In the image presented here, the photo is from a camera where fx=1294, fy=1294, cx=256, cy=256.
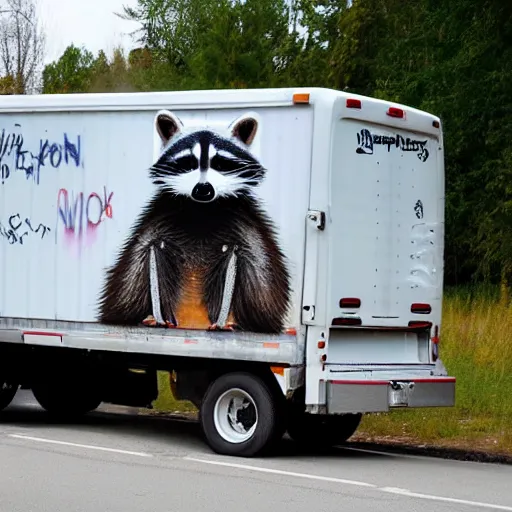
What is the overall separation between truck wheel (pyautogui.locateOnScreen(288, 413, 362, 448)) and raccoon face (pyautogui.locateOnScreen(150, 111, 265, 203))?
2.44 m

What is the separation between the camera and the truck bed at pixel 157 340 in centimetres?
1118

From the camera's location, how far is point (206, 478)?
9.90 metres

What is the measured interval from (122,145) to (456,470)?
4.28m

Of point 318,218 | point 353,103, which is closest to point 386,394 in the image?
point 318,218

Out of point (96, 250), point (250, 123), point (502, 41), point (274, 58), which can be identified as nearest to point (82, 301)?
point (96, 250)

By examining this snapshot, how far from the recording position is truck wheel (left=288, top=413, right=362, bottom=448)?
12.5m

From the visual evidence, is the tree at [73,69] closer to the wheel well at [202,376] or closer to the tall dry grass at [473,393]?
the tall dry grass at [473,393]

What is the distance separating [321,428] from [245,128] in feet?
10.1

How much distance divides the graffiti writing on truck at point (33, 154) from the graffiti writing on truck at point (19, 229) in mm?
416

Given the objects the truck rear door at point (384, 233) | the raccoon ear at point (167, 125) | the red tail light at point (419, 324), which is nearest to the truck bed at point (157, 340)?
the truck rear door at point (384, 233)

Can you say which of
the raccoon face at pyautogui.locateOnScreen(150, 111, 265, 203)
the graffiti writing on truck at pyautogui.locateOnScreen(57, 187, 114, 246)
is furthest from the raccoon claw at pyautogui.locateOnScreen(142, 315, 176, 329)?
the raccoon face at pyautogui.locateOnScreen(150, 111, 265, 203)

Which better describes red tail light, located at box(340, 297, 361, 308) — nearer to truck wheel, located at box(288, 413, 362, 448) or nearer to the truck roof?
truck wheel, located at box(288, 413, 362, 448)

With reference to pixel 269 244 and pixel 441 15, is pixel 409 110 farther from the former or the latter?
pixel 441 15

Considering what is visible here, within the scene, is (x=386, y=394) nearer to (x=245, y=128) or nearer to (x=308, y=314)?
(x=308, y=314)
